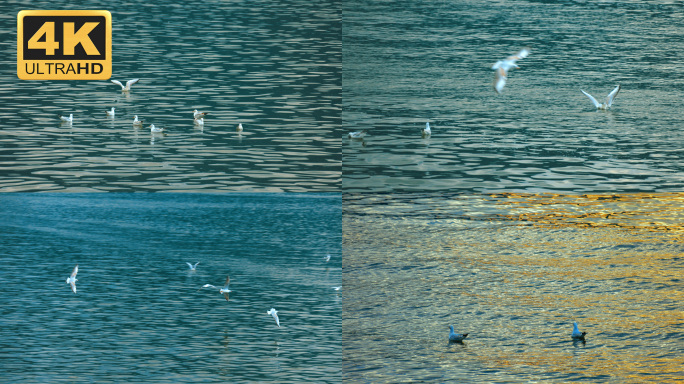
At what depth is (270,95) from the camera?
21.9 metres

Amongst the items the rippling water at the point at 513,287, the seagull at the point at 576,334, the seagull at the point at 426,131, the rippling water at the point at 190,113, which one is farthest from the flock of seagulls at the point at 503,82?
the seagull at the point at 576,334

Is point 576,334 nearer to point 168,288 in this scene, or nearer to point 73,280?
point 168,288

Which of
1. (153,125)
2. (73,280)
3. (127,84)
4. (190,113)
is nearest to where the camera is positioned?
(73,280)

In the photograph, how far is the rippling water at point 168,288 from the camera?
33.9 feet

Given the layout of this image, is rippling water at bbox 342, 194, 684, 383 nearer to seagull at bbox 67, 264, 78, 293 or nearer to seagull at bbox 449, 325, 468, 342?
seagull at bbox 449, 325, 468, 342

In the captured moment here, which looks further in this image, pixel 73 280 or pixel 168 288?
pixel 73 280

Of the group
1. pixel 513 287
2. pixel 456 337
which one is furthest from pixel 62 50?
pixel 456 337

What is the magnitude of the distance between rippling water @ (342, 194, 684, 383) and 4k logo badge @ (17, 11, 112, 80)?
1010 centimetres

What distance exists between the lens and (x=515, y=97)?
21.3 metres

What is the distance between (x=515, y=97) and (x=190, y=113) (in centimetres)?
643

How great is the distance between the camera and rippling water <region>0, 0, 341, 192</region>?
15.9m

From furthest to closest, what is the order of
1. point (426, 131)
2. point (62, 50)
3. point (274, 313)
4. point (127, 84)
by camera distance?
point (127, 84)
point (62, 50)
point (426, 131)
point (274, 313)

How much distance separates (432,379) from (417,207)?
506cm

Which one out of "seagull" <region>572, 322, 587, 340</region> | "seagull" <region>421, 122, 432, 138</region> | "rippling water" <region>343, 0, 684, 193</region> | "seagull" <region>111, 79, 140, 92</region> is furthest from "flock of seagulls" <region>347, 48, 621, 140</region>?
"seagull" <region>111, 79, 140, 92</region>
